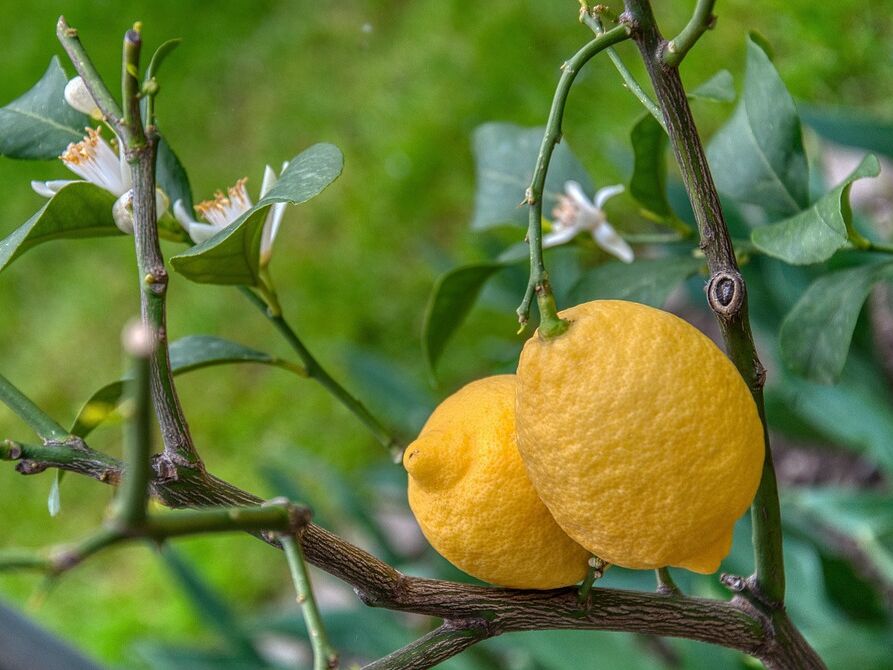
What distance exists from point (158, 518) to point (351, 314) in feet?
5.32

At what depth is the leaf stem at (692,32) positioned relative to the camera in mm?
329

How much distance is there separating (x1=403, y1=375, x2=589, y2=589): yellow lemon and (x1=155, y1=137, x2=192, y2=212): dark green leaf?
7.5 inches

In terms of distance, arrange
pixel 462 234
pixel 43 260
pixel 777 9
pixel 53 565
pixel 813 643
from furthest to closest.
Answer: pixel 43 260
pixel 462 234
pixel 777 9
pixel 813 643
pixel 53 565

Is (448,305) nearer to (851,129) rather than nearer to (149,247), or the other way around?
(149,247)

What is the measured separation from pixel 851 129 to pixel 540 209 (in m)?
0.60

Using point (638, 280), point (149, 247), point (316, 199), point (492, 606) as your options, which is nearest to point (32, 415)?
point (149, 247)

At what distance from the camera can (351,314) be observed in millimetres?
1836

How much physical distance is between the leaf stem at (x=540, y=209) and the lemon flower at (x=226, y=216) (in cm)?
15

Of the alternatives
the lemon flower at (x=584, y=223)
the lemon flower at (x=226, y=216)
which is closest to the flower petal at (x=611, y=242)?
the lemon flower at (x=584, y=223)

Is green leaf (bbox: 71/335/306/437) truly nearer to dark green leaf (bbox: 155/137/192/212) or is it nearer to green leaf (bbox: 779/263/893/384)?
dark green leaf (bbox: 155/137/192/212)

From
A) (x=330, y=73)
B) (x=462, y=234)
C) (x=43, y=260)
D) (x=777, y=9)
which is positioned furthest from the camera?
(x=43, y=260)

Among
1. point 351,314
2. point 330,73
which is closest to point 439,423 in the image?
point 351,314

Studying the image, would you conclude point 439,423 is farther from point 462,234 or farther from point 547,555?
point 462,234

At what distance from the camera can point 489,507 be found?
0.35m
